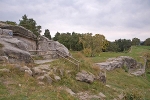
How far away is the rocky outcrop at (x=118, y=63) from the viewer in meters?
26.9

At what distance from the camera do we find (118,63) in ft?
98.6

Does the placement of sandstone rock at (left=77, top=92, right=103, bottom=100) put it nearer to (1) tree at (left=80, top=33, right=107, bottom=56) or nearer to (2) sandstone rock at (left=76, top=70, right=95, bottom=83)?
(2) sandstone rock at (left=76, top=70, right=95, bottom=83)

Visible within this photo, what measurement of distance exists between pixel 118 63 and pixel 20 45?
21183 millimetres

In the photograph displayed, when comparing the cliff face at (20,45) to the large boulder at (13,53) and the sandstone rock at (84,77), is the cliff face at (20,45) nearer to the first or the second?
the large boulder at (13,53)

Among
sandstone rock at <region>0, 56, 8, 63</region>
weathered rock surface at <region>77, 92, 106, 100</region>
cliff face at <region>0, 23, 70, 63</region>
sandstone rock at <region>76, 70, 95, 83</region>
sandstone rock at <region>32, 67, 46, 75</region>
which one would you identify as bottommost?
weathered rock surface at <region>77, 92, 106, 100</region>

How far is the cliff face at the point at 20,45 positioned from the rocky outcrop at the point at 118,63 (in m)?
11.2

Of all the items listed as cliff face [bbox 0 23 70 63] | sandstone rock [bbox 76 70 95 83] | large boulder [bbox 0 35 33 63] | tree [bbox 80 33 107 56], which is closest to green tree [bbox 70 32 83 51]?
tree [bbox 80 33 107 56]

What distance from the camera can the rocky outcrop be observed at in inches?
1059

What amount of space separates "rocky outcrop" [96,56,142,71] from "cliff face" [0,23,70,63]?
36.6 feet

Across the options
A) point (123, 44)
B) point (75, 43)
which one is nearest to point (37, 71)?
point (75, 43)

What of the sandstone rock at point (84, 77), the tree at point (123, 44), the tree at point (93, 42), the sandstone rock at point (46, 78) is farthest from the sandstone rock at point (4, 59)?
the tree at point (123, 44)

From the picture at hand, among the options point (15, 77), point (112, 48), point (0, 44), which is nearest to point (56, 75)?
point (15, 77)

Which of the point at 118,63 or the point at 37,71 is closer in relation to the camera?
the point at 37,71

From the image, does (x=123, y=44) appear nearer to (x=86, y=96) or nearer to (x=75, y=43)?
(x=75, y=43)
